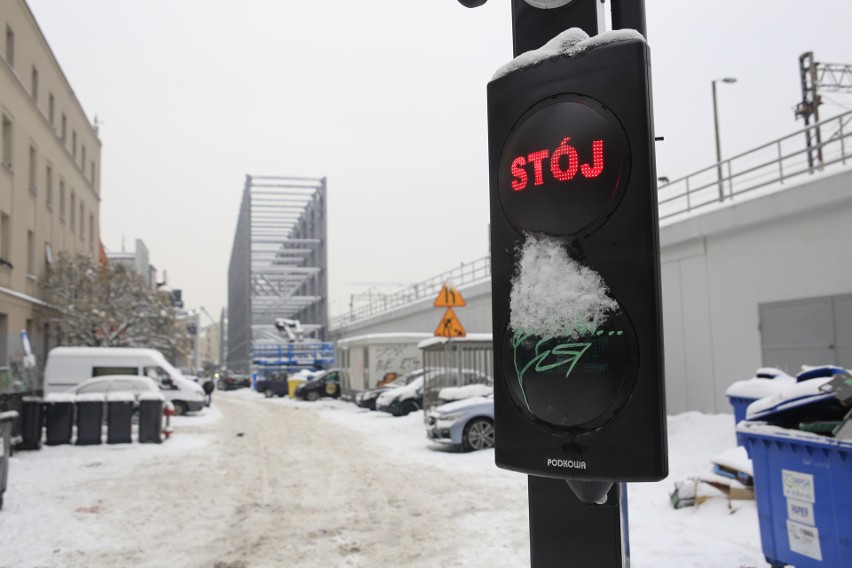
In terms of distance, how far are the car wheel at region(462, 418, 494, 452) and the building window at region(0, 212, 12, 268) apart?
764 inches

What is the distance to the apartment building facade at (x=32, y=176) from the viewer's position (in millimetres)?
25516

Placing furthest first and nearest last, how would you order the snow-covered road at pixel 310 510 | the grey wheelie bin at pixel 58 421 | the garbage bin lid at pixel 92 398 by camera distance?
the garbage bin lid at pixel 92 398, the grey wheelie bin at pixel 58 421, the snow-covered road at pixel 310 510

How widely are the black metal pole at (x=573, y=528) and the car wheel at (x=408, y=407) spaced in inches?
812

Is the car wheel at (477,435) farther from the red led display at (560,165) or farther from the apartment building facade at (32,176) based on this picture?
the apartment building facade at (32,176)

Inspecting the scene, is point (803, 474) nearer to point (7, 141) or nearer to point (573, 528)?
point (573, 528)

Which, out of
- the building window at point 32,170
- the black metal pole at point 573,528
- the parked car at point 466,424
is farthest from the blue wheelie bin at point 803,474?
the building window at point 32,170

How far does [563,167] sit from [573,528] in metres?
1.01

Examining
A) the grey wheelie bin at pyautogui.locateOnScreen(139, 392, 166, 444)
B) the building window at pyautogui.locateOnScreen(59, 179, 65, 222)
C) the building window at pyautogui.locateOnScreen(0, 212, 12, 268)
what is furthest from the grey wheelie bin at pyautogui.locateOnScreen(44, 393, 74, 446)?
the building window at pyautogui.locateOnScreen(59, 179, 65, 222)

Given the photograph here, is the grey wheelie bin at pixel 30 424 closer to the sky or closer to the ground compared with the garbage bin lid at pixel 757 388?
closer to the ground

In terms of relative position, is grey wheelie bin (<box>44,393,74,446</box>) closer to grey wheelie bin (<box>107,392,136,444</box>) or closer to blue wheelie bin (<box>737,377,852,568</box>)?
grey wheelie bin (<box>107,392,136,444</box>)

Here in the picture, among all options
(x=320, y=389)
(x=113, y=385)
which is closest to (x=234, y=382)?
(x=320, y=389)

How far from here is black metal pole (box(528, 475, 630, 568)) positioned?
198cm

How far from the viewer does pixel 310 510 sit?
8.65 m

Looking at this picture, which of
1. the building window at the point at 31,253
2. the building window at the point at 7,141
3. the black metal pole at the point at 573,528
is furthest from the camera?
the building window at the point at 31,253
